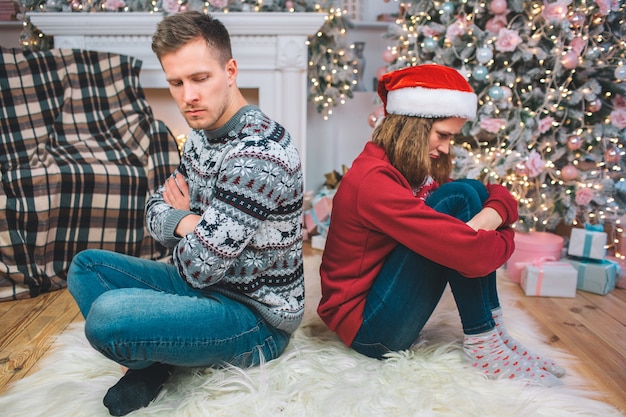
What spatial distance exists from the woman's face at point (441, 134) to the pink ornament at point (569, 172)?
121 cm

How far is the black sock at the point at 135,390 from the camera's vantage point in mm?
1186

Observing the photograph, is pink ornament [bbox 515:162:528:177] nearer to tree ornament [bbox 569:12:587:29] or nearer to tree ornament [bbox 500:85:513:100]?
tree ornament [bbox 500:85:513:100]

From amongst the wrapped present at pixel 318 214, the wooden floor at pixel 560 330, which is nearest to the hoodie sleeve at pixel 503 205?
the wooden floor at pixel 560 330

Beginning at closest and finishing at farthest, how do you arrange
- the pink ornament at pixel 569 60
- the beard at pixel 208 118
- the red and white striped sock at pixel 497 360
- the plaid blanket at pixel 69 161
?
the beard at pixel 208 118, the red and white striped sock at pixel 497 360, the plaid blanket at pixel 69 161, the pink ornament at pixel 569 60

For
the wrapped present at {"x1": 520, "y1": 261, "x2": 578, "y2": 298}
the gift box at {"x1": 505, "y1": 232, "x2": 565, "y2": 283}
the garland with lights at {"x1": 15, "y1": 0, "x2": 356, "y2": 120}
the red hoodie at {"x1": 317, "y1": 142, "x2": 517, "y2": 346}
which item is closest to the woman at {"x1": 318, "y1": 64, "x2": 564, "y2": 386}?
the red hoodie at {"x1": 317, "y1": 142, "x2": 517, "y2": 346}

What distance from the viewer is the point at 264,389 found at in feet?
4.09

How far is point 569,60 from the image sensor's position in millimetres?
2346

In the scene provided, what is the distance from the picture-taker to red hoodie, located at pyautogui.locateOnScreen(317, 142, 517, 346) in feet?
4.07

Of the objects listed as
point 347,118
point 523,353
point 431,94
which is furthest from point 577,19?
point 523,353

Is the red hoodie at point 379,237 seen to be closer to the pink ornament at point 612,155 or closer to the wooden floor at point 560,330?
the wooden floor at point 560,330

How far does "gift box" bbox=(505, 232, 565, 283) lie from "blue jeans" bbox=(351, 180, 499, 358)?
0.96m

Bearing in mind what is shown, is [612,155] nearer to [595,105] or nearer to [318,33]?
[595,105]

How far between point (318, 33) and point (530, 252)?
5.34 ft

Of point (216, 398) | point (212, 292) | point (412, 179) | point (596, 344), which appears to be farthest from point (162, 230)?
point (596, 344)
